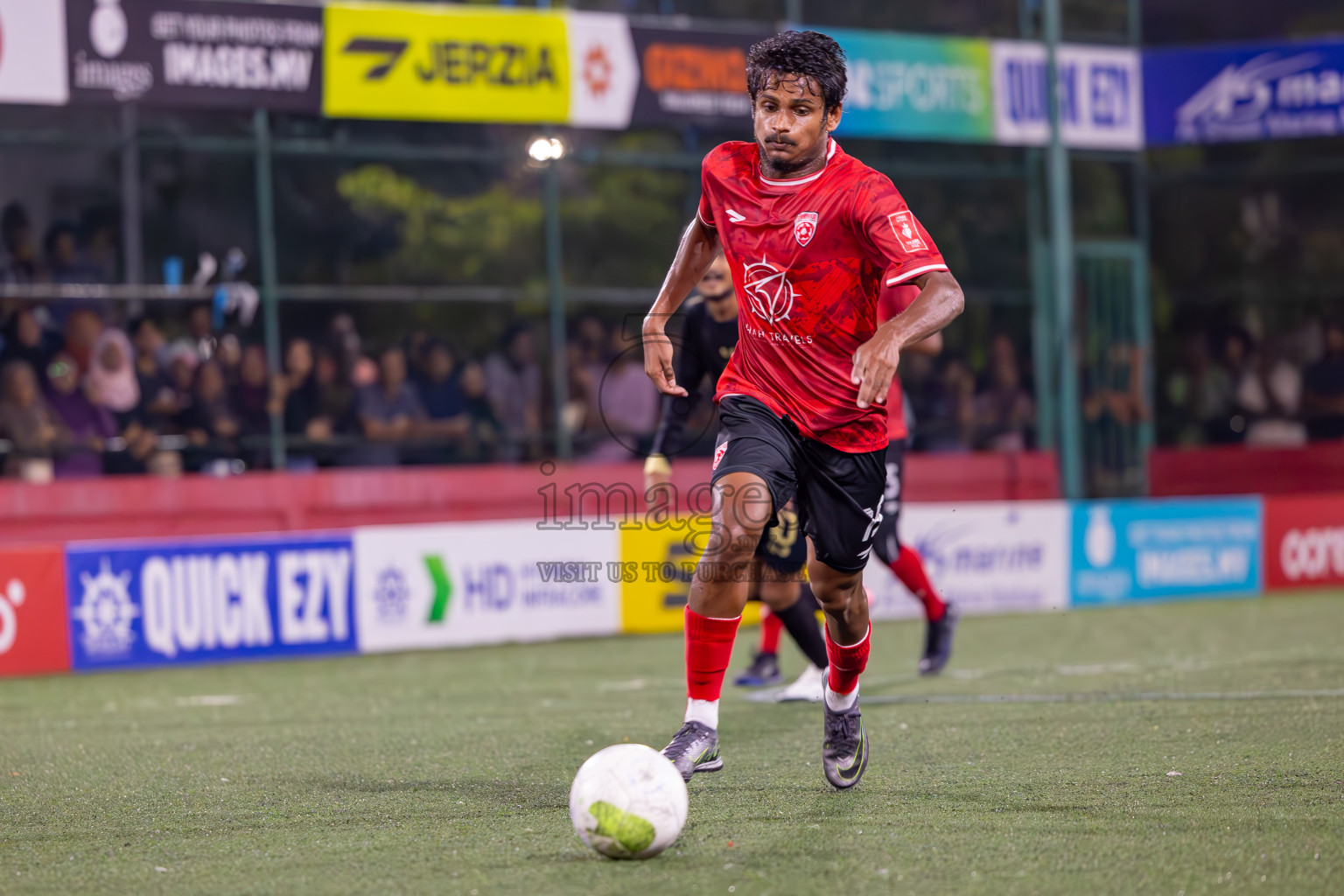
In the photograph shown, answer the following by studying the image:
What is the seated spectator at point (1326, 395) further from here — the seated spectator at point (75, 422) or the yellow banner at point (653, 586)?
the seated spectator at point (75, 422)

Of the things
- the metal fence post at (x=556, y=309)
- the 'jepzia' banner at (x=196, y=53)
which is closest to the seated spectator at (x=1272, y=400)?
the metal fence post at (x=556, y=309)

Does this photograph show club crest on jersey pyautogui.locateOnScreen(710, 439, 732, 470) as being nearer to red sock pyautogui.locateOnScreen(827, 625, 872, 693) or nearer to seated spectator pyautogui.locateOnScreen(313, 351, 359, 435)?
red sock pyautogui.locateOnScreen(827, 625, 872, 693)

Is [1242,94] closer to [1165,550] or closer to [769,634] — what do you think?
[1165,550]

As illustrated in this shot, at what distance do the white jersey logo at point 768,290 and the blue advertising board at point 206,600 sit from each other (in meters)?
6.78

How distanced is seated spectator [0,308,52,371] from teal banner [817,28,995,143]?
328 inches

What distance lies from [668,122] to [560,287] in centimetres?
202

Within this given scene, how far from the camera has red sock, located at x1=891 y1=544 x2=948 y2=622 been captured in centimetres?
843

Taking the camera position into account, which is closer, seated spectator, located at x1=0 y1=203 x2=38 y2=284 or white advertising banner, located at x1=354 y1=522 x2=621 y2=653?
white advertising banner, located at x1=354 y1=522 x2=621 y2=653

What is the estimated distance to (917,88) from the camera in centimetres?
1709

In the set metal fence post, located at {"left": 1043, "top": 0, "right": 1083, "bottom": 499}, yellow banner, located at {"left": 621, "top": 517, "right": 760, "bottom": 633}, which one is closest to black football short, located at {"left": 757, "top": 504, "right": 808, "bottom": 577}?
yellow banner, located at {"left": 621, "top": 517, "right": 760, "bottom": 633}

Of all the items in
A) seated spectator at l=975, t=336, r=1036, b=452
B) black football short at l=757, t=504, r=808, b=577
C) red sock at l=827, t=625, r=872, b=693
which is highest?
seated spectator at l=975, t=336, r=1036, b=452

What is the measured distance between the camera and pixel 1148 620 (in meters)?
12.1

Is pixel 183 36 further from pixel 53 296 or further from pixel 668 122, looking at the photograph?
pixel 668 122

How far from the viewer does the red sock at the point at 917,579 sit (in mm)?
8430
